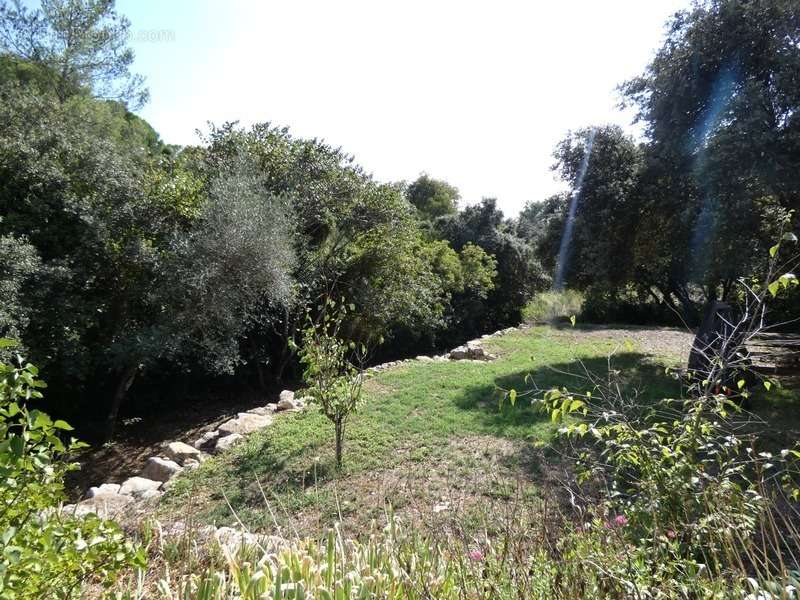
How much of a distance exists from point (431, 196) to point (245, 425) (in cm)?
2318

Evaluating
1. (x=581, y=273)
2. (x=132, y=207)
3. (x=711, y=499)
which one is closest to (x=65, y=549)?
(x=711, y=499)

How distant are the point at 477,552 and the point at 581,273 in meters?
10.0

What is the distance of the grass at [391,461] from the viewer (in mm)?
3781

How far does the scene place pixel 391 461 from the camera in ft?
15.7

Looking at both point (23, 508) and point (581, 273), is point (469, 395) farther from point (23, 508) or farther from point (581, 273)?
point (23, 508)

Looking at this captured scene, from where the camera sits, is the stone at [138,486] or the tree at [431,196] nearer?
the stone at [138,486]

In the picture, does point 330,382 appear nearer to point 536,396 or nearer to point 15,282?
point 536,396

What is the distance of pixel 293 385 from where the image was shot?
10.3 m

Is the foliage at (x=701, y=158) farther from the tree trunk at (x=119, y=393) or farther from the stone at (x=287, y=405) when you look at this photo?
the tree trunk at (x=119, y=393)

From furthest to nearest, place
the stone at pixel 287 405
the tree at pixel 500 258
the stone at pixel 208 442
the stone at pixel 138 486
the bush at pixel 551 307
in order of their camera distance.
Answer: the bush at pixel 551 307
the tree at pixel 500 258
the stone at pixel 287 405
the stone at pixel 208 442
the stone at pixel 138 486

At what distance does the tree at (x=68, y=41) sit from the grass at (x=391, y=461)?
11707 mm

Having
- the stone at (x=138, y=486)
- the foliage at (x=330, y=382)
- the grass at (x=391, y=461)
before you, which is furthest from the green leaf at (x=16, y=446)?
the stone at (x=138, y=486)

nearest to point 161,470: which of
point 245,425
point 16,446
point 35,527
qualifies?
point 245,425

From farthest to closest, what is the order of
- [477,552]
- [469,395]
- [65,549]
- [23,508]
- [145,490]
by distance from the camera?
[469,395]
[145,490]
[477,552]
[23,508]
[65,549]
